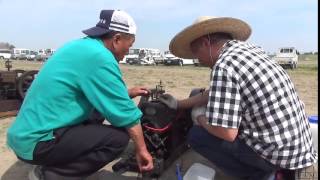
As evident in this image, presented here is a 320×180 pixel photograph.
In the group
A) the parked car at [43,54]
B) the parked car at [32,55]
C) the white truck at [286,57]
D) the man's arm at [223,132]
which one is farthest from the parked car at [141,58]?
the man's arm at [223,132]

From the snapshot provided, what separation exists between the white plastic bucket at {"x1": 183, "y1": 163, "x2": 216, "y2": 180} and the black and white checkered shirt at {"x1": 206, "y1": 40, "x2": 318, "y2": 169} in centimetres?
44

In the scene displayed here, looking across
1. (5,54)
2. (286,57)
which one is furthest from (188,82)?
(5,54)

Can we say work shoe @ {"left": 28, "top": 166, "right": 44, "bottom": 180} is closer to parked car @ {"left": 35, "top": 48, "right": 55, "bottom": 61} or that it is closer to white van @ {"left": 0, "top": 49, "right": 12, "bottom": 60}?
parked car @ {"left": 35, "top": 48, "right": 55, "bottom": 61}

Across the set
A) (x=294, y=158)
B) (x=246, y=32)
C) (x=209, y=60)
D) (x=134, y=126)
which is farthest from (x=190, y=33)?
(x=294, y=158)

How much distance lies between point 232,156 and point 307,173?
21.0 inches

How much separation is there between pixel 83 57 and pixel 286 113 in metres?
1.36

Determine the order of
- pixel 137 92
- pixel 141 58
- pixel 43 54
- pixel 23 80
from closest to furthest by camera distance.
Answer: pixel 137 92 → pixel 23 80 → pixel 141 58 → pixel 43 54

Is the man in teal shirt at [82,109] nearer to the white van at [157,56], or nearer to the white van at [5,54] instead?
the white van at [157,56]

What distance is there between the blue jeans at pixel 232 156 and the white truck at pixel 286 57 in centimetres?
2979

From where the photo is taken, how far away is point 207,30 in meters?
3.13

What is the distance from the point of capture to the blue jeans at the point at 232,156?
10.1 ft

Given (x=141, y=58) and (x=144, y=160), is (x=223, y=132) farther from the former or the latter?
(x=141, y=58)

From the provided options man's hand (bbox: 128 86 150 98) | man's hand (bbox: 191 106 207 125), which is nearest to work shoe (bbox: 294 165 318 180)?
man's hand (bbox: 191 106 207 125)

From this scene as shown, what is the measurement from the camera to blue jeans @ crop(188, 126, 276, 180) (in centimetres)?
307
